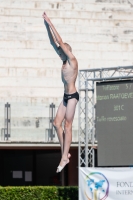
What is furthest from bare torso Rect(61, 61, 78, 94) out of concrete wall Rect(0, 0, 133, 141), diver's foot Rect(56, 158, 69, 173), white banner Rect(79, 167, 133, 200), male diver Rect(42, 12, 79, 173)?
concrete wall Rect(0, 0, 133, 141)

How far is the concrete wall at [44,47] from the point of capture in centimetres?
1959

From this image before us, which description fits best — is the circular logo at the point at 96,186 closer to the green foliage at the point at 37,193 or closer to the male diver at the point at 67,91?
the male diver at the point at 67,91

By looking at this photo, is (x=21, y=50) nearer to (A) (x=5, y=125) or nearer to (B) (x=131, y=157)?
(A) (x=5, y=125)

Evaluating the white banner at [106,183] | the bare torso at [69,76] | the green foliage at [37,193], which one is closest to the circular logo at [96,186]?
the white banner at [106,183]

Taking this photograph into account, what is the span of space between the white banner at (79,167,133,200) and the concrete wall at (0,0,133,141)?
5.35m

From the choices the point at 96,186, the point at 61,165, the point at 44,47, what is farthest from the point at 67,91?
the point at 44,47

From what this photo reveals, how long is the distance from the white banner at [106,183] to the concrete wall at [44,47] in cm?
535

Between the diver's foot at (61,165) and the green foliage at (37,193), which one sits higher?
the diver's foot at (61,165)

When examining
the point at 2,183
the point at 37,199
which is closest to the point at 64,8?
the point at 2,183

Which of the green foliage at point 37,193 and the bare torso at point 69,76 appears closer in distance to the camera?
the bare torso at point 69,76

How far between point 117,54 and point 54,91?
2.43 metres

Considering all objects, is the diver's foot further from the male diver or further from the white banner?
the white banner

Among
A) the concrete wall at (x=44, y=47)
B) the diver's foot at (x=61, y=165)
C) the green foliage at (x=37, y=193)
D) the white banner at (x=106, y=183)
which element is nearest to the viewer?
the white banner at (x=106, y=183)

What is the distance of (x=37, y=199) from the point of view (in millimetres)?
15320
